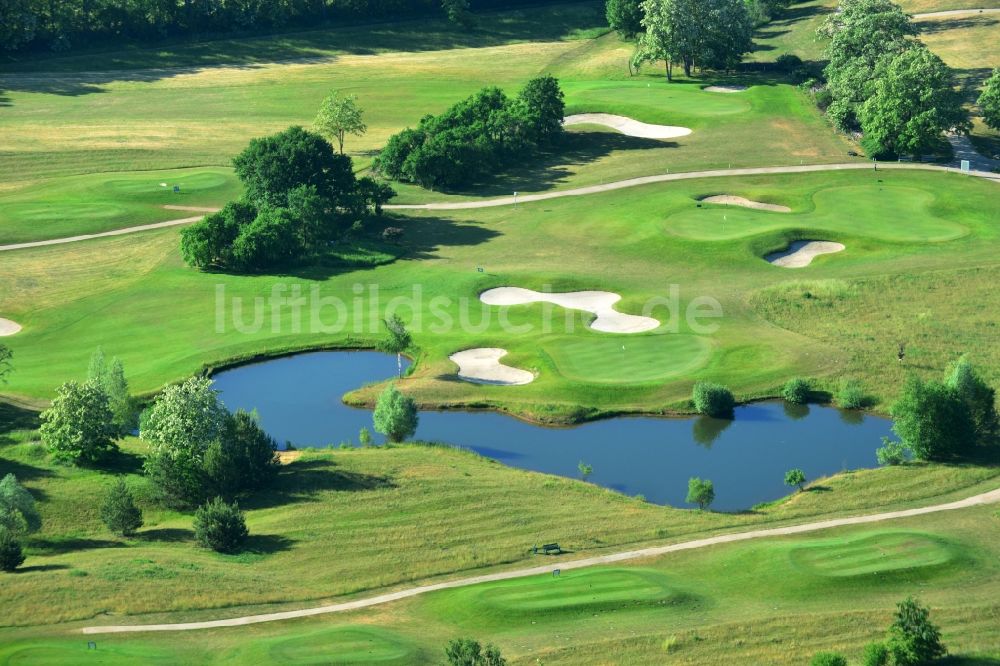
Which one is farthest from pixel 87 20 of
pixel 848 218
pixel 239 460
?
pixel 239 460

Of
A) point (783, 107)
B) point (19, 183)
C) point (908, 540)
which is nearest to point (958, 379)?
point (908, 540)

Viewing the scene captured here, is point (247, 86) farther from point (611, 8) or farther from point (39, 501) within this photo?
point (39, 501)

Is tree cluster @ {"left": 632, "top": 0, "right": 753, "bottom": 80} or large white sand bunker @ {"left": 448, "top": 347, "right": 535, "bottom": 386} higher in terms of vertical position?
tree cluster @ {"left": 632, "top": 0, "right": 753, "bottom": 80}

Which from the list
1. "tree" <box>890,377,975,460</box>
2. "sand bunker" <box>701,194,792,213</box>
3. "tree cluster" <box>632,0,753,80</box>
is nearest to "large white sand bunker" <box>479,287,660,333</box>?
"tree" <box>890,377,975,460</box>

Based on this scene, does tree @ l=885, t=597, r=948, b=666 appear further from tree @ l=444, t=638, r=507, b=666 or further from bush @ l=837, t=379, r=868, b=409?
bush @ l=837, t=379, r=868, b=409

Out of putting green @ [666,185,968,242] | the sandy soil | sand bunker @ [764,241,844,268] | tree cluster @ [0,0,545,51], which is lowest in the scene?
sand bunker @ [764,241,844,268]

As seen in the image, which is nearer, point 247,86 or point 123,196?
point 123,196

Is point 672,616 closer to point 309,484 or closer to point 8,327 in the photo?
point 309,484
